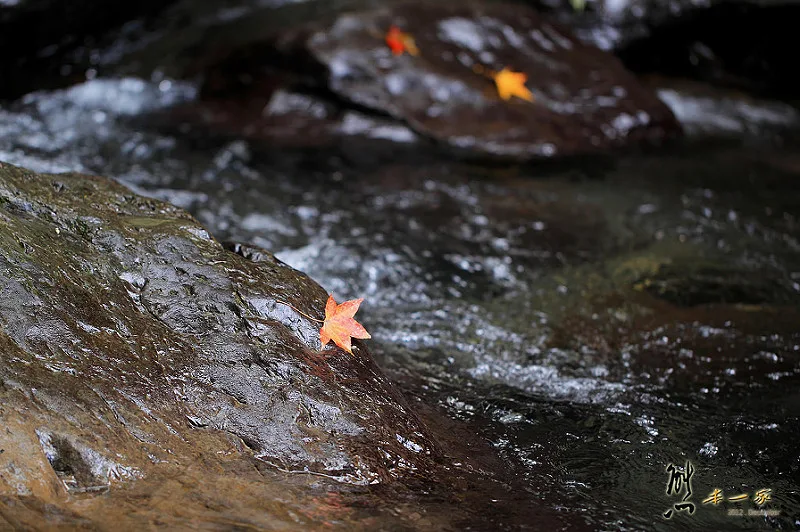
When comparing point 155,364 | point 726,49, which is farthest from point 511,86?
point 155,364

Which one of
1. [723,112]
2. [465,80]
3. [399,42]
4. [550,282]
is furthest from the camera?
[723,112]

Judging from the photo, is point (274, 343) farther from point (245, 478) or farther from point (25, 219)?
point (25, 219)

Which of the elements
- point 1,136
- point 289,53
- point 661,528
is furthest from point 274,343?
point 289,53

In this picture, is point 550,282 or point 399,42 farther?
point 399,42

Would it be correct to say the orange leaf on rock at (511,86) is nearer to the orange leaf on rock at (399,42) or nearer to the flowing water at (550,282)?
the orange leaf on rock at (399,42)

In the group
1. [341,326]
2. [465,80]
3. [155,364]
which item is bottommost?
[465,80]

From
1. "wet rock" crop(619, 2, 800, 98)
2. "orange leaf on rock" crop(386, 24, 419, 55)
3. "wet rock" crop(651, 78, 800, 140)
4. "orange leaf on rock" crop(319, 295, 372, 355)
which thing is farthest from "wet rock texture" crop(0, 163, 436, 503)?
"wet rock" crop(619, 2, 800, 98)

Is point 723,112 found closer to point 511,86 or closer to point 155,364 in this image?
point 511,86
